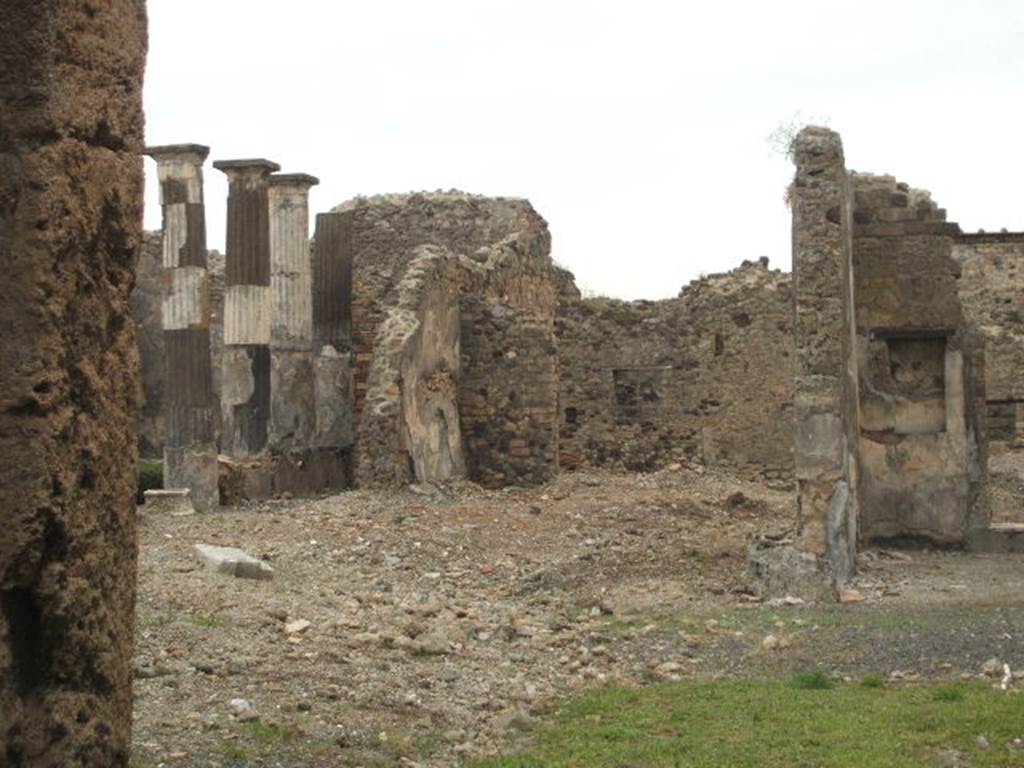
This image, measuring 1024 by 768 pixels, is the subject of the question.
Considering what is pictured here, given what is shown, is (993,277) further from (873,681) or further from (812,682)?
(812,682)

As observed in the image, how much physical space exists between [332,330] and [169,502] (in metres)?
4.66

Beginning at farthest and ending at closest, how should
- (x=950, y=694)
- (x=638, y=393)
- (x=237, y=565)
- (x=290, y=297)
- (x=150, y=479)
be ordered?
(x=638, y=393)
(x=290, y=297)
(x=150, y=479)
(x=237, y=565)
(x=950, y=694)

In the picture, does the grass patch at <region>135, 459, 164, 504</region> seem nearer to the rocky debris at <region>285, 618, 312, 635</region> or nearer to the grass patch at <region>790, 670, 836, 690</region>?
the rocky debris at <region>285, 618, 312, 635</region>

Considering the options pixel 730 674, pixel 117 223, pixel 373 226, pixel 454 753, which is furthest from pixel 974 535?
pixel 373 226

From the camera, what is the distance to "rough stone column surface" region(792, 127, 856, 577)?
1212cm

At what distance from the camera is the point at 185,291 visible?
1936 centimetres

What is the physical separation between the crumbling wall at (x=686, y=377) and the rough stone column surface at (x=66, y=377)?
19.0 meters

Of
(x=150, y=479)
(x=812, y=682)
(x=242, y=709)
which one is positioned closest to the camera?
(x=242, y=709)

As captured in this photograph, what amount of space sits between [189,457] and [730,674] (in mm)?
10429

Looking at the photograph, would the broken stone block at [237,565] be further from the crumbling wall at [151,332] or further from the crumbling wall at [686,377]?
the crumbling wall at [151,332]

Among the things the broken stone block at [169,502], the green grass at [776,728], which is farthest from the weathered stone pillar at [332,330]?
the green grass at [776,728]

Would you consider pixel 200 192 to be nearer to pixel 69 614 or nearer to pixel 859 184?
pixel 859 184

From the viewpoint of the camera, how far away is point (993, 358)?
1149 inches

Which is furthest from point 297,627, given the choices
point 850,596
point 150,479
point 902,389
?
point 150,479
